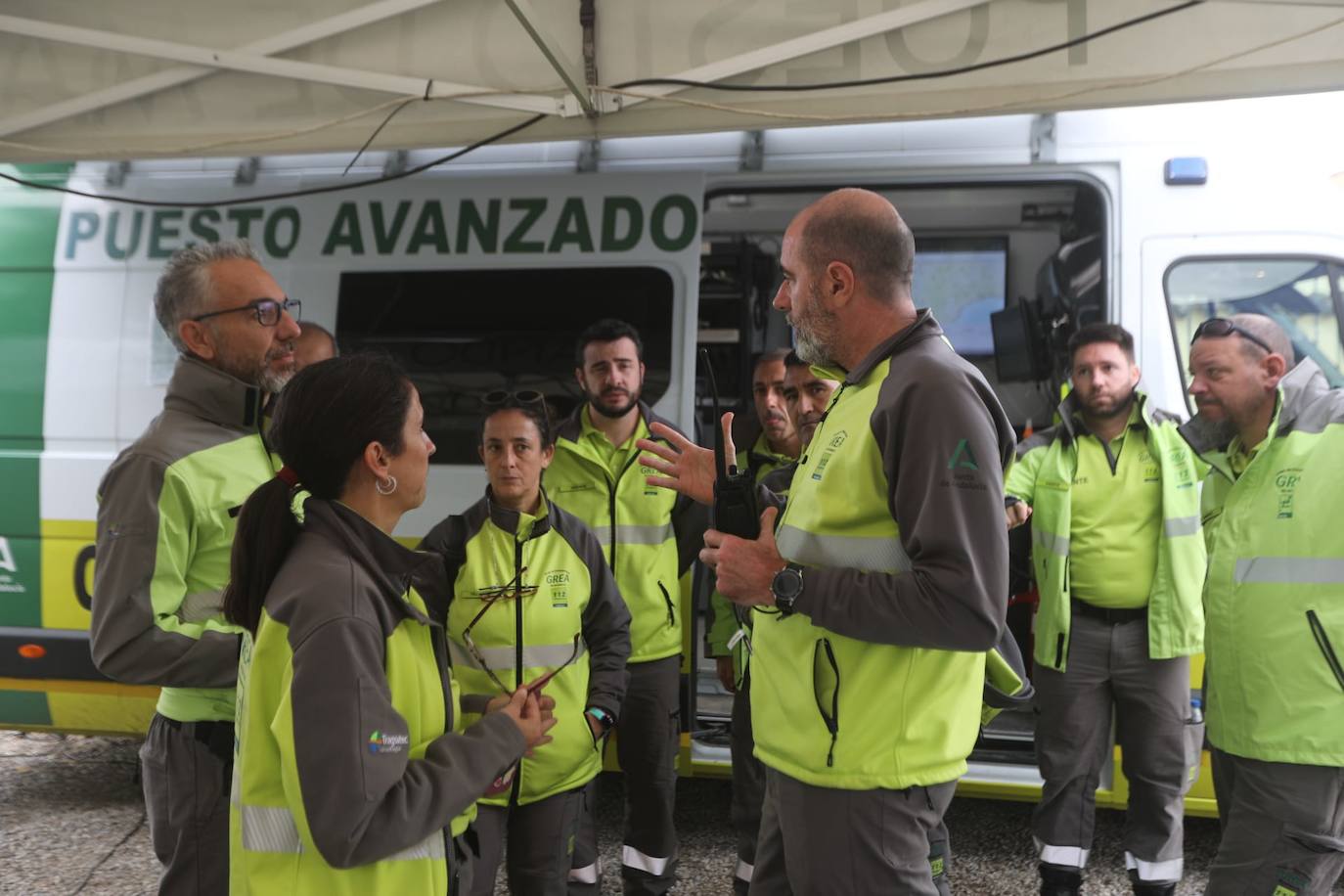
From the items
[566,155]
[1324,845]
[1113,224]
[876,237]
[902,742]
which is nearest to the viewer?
[902,742]

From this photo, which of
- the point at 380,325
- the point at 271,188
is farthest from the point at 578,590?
the point at 271,188

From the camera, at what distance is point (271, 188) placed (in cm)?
434

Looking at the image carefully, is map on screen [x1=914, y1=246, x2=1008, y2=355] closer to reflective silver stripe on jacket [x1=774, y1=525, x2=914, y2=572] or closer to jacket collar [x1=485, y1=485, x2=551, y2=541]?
jacket collar [x1=485, y1=485, x2=551, y2=541]

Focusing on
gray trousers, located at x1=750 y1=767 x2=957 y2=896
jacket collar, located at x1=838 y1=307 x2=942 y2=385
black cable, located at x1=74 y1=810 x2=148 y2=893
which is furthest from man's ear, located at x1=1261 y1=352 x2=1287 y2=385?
black cable, located at x1=74 y1=810 x2=148 y2=893

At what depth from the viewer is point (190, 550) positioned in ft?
7.36

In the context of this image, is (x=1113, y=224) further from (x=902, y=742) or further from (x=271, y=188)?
(x=271, y=188)

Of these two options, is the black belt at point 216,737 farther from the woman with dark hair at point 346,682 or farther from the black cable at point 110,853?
the black cable at point 110,853

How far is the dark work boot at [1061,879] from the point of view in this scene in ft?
11.7

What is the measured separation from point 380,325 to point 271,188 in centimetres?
78

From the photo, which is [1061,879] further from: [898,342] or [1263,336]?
[898,342]

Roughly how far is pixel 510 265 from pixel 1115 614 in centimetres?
271

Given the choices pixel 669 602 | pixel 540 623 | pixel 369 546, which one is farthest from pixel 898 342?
pixel 669 602

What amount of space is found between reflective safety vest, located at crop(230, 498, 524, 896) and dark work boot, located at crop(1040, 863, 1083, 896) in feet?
8.89

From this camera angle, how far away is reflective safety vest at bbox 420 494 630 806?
9.43ft
